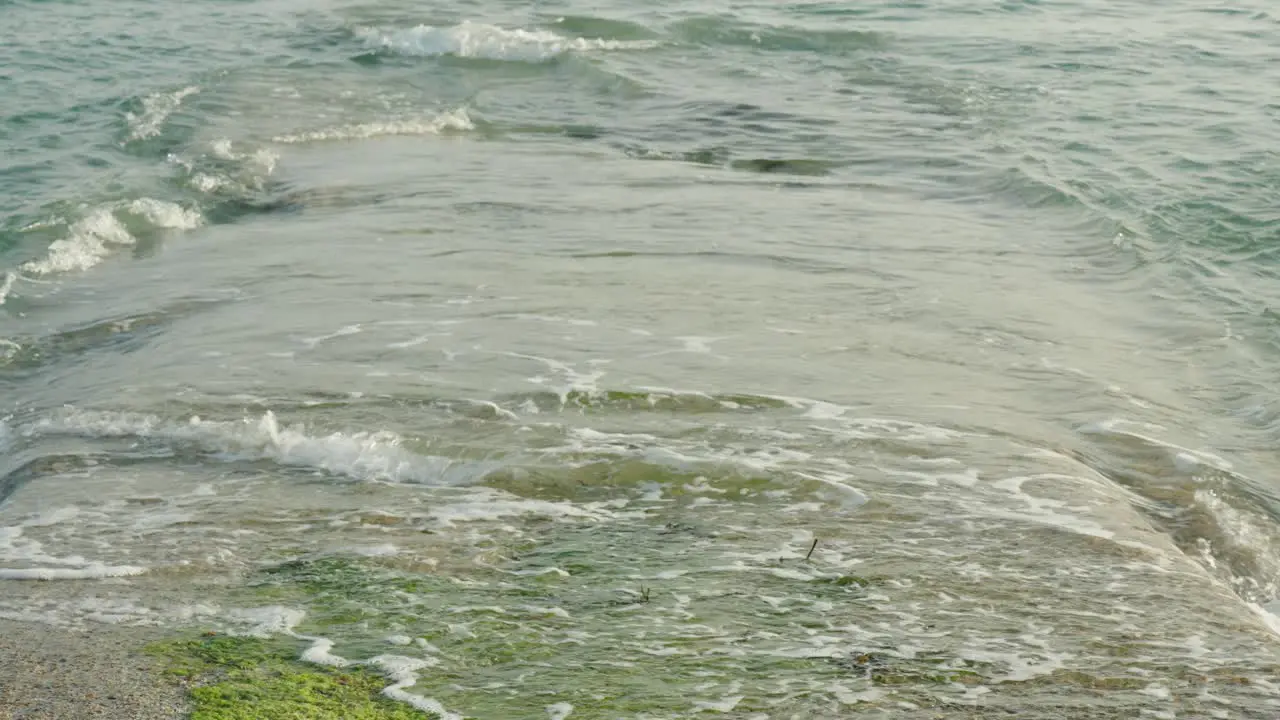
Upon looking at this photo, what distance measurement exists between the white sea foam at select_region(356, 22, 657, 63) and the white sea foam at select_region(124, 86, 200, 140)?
397 centimetres

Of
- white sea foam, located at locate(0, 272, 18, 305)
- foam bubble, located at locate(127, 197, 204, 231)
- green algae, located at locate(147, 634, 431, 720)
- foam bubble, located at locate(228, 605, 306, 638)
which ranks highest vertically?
foam bubble, located at locate(127, 197, 204, 231)

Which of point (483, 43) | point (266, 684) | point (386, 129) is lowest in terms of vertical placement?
point (266, 684)

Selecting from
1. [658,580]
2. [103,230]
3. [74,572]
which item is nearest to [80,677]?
[74,572]

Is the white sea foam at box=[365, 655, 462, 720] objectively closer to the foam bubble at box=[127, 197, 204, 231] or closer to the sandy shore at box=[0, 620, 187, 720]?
the sandy shore at box=[0, 620, 187, 720]

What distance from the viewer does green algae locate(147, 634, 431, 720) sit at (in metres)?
5.03

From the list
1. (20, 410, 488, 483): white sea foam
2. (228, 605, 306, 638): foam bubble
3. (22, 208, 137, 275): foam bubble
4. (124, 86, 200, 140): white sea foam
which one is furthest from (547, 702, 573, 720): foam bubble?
(124, 86, 200, 140): white sea foam

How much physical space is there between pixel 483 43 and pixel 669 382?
1383 cm

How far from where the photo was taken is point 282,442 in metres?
7.99

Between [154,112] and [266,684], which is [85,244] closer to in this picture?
[154,112]

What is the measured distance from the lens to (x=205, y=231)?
13.2 m

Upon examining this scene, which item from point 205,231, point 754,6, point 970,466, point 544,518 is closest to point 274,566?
point 544,518

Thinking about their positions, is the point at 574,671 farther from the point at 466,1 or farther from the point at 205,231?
the point at 466,1

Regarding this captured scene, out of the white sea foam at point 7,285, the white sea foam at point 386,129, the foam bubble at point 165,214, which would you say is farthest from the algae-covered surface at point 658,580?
the white sea foam at point 386,129

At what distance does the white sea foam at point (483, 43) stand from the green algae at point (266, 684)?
16352 mm
